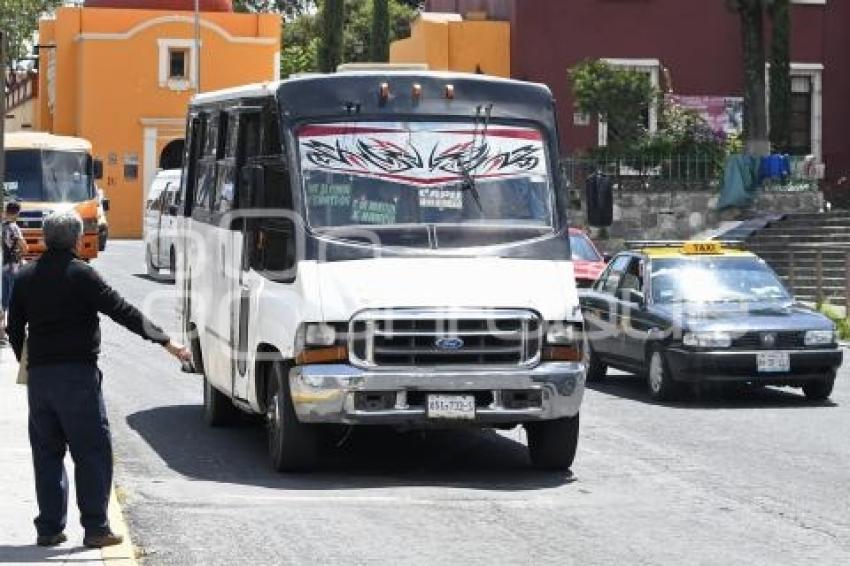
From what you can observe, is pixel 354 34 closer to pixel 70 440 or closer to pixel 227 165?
pixel 227 165

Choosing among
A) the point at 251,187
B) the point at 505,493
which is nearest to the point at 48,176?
the point at 251,187

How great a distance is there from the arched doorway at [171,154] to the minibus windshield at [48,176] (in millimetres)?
20036

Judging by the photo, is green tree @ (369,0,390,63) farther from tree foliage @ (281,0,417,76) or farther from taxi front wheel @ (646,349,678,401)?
taxi front wheel @ (646,349,678,401)

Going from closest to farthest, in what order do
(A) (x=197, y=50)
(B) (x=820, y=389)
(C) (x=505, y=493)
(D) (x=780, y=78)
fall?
(C) (x=505, y=493) → (B) (x=820, y=389) → (D) (x=780, y=78) → (A) (x=197, y=50)

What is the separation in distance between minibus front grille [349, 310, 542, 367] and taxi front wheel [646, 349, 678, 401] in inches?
238

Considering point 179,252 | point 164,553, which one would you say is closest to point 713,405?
point 179,252

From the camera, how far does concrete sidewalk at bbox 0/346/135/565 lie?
32.8ft

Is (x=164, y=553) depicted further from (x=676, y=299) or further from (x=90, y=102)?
(x=90, y=102)

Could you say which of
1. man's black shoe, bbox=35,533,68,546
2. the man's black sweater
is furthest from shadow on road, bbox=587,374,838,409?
man's black shoe, bbox=35,533,68,546

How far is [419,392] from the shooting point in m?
13.4

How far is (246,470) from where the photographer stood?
14.1 m

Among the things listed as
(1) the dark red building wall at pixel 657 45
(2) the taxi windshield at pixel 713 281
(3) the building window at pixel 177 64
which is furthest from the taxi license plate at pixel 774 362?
(3) the building window at pixel 177 64

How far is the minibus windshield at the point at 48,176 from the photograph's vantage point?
44.8 m

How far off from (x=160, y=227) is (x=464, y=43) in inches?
511
